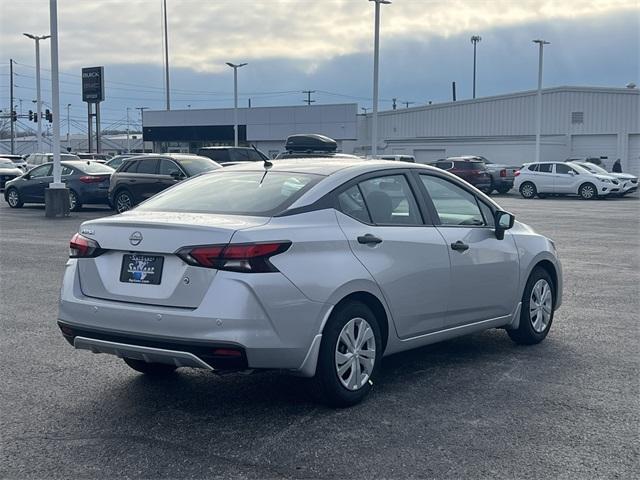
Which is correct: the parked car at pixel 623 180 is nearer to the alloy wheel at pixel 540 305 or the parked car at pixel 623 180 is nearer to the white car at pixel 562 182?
the white car at pixel 562 182

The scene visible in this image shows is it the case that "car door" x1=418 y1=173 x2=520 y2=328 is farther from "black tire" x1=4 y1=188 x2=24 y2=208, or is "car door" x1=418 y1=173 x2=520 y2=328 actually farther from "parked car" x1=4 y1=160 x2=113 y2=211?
"black tire" x1=4 y1=188 x2=24 y2=208

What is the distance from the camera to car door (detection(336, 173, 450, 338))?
5.86 m

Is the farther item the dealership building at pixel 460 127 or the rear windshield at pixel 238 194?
the dealership building at pixel 460 127

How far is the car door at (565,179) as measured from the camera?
3691 centimetres

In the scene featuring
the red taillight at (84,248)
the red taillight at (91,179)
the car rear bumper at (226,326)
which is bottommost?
the car rear bumper at (226,326)

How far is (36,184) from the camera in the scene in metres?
27.1

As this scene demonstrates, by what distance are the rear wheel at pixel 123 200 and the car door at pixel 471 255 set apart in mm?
17484

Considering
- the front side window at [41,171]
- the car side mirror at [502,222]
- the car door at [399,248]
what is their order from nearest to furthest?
the car door at [399,248]
the car side mirror at [502,222]
the front side window at [41,171]

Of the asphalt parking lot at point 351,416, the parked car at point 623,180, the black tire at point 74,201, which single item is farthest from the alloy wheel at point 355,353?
the parked car at point 623,180

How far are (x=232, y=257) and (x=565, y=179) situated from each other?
34110mm

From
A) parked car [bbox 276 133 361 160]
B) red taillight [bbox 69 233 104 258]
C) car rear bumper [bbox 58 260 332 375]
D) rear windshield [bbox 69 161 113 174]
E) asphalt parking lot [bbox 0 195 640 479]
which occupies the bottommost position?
asphalt parking lot [bbox 0 195 640 479]

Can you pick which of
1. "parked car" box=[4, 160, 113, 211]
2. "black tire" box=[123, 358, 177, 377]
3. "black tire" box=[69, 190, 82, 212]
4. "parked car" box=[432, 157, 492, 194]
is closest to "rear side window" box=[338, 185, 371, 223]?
"black tire" box=[123, 358, 177, 377]

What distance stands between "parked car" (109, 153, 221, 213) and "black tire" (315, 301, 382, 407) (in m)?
17.5

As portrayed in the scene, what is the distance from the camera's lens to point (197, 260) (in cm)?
512
